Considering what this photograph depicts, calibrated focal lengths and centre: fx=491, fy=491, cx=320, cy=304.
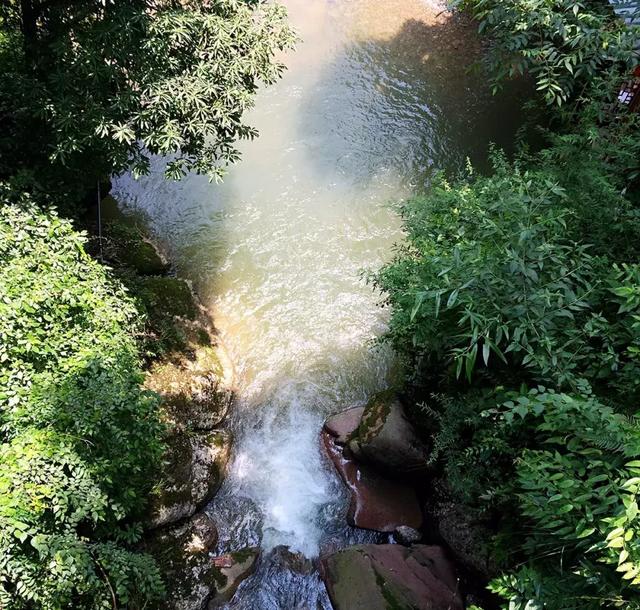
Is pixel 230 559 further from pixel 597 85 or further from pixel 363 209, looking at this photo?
pixel 597 85

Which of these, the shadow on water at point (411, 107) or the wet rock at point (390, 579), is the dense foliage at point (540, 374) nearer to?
the wet rock at point (390, 579)

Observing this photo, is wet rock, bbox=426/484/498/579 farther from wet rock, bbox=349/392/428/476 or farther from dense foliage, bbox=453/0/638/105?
dense foliage, bbox=453/0/638/105

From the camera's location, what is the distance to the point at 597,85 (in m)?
6.38

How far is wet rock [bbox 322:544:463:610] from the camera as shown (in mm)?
5293

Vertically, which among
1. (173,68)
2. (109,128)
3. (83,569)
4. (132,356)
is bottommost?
(83,569)

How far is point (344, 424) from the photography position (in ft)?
24.0

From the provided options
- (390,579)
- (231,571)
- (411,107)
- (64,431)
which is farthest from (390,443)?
(411,107)

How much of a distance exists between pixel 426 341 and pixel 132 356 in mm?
3396

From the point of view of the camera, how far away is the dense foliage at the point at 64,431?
13.2 feet

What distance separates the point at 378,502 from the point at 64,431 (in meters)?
3.96


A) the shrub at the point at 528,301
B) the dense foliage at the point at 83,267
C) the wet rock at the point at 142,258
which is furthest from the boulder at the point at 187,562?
the wet rock at the point at 142,258

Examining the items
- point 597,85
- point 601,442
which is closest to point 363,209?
point 597,85

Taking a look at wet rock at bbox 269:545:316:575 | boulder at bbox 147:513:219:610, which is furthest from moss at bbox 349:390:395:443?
boulder at bbox 147:513:219:610

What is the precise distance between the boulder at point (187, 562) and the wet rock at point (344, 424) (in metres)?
2.07
